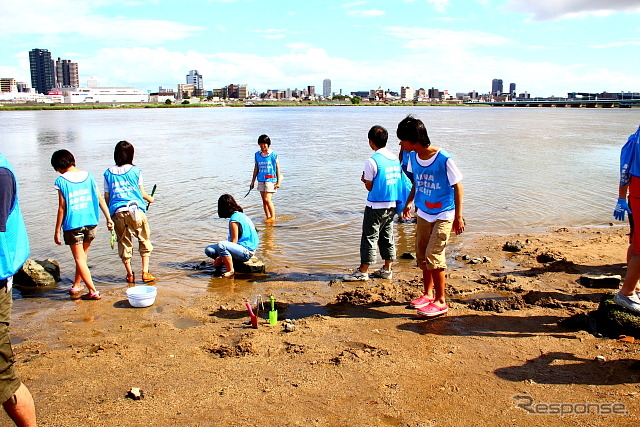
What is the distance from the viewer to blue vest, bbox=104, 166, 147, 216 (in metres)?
6.87

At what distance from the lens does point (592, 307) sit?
19.1 feet

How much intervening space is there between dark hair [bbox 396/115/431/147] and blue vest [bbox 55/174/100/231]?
371cm

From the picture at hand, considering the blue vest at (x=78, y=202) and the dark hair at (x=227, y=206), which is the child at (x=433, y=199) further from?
the blue vest at (x=78, y=202)

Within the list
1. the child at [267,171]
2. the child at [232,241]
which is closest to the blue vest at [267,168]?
the child at [267,171]

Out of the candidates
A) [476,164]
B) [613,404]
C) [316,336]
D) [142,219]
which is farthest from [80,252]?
[476,164]

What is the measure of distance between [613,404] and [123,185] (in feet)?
19.8

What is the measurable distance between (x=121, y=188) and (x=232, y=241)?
67.1 inches

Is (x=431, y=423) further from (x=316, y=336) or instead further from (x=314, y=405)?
(x=316, y=336)

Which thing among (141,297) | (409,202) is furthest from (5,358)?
(409,202)

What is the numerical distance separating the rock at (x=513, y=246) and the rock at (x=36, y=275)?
7.10 metres

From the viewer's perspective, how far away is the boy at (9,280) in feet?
10.1

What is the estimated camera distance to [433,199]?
5.50 m

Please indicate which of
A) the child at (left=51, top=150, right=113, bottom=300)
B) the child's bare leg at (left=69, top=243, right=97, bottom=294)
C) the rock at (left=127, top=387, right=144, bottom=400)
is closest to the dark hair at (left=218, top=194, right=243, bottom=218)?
the child at (left=51, top=150, right=113, bottom=300)

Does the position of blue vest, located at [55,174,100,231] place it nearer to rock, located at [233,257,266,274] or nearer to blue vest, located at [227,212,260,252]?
blue vest, located at [227,212,260,252]
